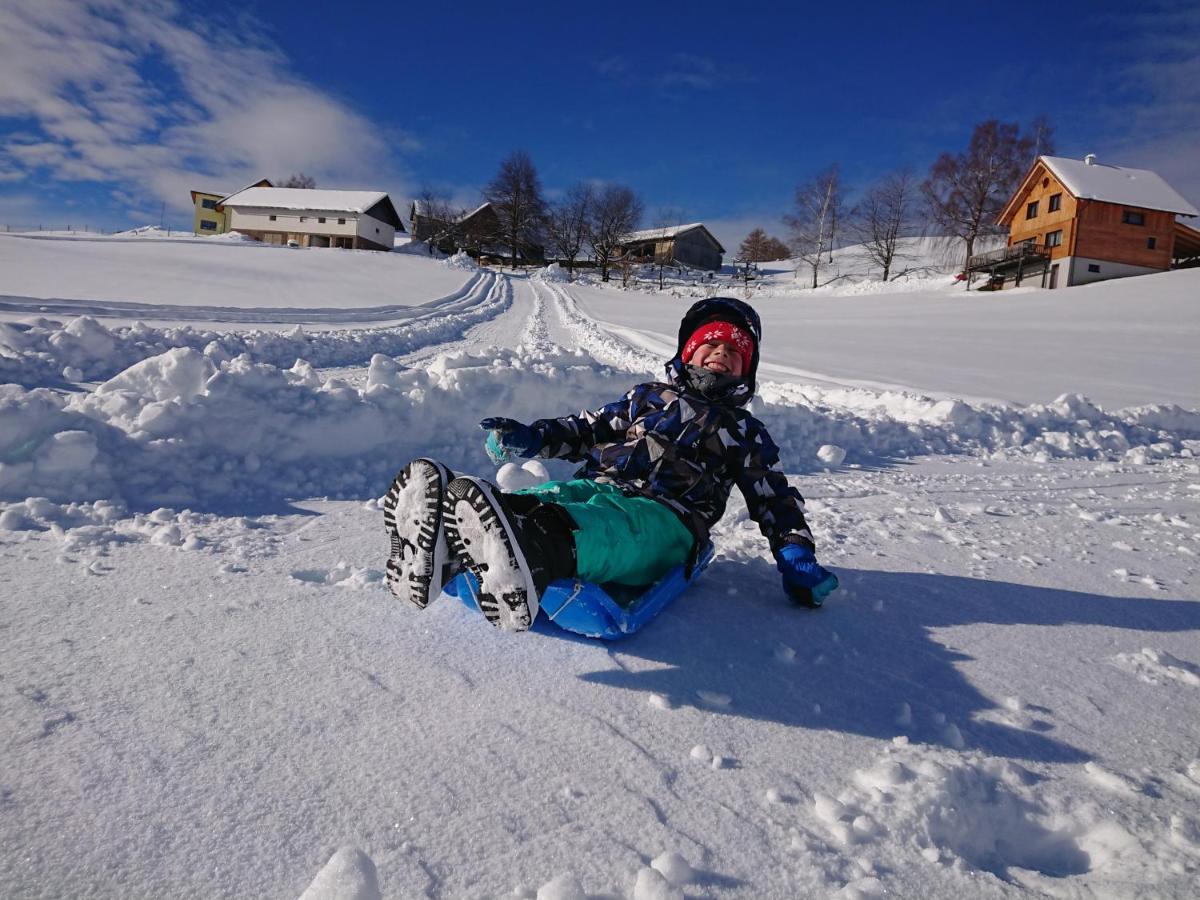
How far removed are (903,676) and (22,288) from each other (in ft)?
38.9

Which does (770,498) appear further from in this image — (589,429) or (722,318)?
(722,318)

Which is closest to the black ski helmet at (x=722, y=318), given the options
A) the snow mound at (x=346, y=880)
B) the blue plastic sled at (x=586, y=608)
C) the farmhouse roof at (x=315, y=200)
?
the blue plastic sled at (x=586, y=608)

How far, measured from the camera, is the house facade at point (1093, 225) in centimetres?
2694

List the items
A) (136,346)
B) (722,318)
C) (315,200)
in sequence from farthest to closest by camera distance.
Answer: (315,200) → (136,346) → (722,318)

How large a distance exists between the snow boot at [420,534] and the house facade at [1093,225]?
3361 centimetres

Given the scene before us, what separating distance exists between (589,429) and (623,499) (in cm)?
63

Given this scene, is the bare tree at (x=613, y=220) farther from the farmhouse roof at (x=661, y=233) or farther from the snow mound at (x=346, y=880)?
the snow mound at (x=346, y=880)

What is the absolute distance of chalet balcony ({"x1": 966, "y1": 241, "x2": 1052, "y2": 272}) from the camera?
28484 millimetres

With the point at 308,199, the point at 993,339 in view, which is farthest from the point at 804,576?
the point at 308,199

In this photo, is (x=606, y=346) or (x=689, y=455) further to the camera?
(x=606, y=346)

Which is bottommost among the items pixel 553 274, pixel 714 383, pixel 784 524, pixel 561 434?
pixel 784 524

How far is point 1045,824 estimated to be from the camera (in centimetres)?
124

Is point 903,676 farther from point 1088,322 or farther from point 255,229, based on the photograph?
point 255,229

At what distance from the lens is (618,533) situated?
1.86 metres
